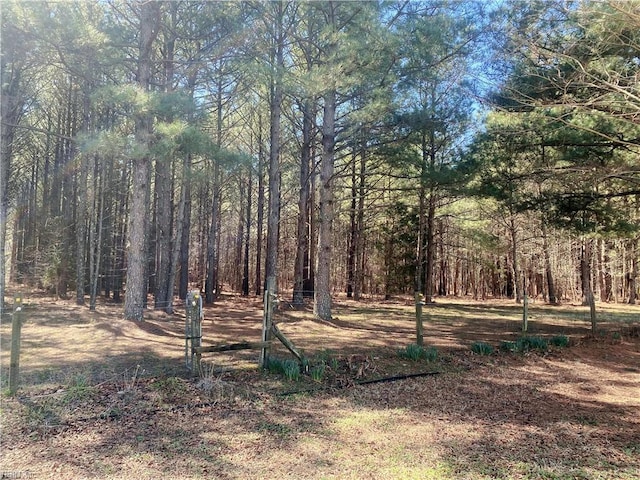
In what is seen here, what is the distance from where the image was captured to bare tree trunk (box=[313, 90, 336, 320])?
10539mm

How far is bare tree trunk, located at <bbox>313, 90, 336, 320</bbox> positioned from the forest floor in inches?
110

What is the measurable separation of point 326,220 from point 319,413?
648 cm

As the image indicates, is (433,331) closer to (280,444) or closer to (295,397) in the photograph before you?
(295,397)

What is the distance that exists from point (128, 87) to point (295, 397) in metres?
6.12

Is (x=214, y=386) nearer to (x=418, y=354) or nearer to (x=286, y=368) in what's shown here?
(x=286, y=368)

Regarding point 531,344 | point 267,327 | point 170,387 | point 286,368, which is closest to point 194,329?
point 170,387

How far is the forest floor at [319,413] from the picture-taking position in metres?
3.26

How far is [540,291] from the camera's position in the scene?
2894 centimetres

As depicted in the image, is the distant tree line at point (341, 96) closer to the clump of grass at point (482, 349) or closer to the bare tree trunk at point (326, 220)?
the bare tree trunk at point (326, 220)

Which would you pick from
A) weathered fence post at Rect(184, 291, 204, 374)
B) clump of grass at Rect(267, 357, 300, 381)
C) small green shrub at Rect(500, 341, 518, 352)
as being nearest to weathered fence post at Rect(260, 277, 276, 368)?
clump of grass at Rect(267, 357, 300, 381)

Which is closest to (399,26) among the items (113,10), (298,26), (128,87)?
(298,26)

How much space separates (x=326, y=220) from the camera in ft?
34.4

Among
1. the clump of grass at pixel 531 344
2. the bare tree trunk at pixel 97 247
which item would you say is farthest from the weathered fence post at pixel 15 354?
the bare tree trunk at pixel 97 247

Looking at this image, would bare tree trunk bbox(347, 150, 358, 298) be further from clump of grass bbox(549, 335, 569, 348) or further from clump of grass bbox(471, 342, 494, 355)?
clump of grass bbox(471, 342, 494, 355)
